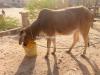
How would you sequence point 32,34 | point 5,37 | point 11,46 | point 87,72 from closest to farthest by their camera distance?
point 87,72
point 32,34
point 11,46
point 5,37

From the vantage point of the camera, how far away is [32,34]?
754 centimetres

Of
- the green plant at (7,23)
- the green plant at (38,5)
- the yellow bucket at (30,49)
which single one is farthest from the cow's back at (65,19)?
the green plant at (38,5)

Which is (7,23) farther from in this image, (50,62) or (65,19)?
(50,62)

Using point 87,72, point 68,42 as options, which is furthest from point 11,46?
point 87,72

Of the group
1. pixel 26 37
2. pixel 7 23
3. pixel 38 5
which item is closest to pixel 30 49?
pixel 26 37

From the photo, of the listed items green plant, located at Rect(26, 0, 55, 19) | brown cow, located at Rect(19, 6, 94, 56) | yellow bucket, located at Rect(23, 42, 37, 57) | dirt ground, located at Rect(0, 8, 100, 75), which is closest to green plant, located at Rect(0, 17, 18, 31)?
green plant, located at Rect(26, 0, 55, 19)

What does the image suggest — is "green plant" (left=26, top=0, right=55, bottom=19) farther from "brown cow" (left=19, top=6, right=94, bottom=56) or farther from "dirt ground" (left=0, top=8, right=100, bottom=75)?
"brown cow" (left=19, top=6, right=94, bottom=56)

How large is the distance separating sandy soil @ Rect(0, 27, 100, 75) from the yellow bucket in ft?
0.50

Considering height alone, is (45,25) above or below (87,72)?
above

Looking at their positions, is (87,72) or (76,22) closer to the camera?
(87,72)

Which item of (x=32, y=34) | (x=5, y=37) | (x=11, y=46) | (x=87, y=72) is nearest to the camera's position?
(x=87, y=72)

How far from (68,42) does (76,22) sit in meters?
1.90

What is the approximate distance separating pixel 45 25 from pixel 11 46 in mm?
2147

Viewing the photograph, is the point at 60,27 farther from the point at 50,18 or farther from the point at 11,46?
the point at 11,46
